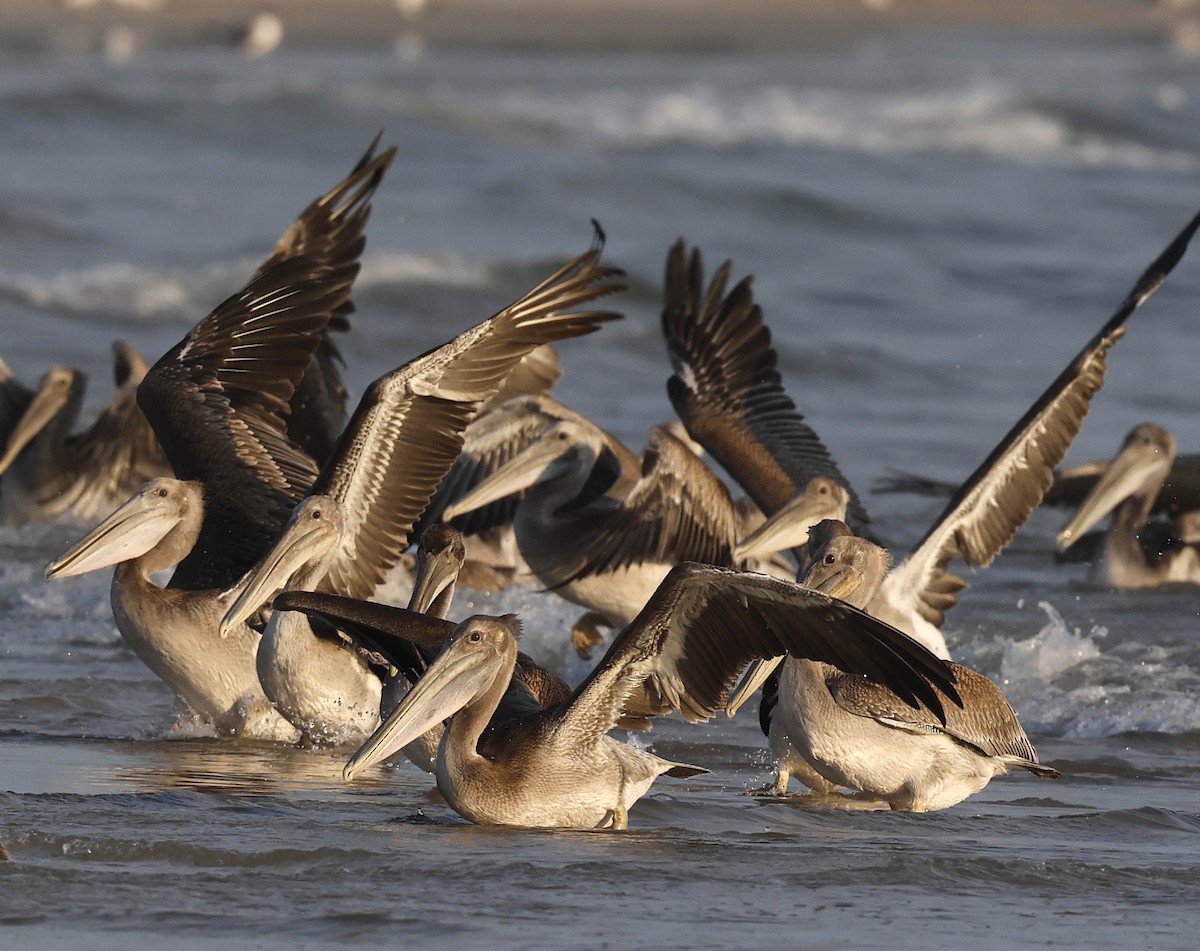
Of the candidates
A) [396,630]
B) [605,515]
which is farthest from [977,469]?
[396,630]

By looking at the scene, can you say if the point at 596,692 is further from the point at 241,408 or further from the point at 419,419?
the point at 241,408

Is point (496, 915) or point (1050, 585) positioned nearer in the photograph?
point (496, 915)

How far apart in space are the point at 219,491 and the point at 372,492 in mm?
564

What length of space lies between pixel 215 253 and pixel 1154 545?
439 inches

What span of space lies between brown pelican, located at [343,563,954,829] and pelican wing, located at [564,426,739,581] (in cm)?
280

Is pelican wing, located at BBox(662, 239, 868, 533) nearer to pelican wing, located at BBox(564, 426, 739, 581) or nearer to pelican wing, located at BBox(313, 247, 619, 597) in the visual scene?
pelican wing, located at BBox(564, 426, 739, 581)

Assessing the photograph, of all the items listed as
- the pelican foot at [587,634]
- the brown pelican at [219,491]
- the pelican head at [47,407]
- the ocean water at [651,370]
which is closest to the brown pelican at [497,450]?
the ocean water at [651,370]

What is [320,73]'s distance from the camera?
3994 centimetres

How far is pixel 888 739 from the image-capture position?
6367 millimetres

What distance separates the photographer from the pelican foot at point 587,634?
9.23m

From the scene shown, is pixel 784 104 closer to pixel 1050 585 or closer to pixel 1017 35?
pixel 1017 35

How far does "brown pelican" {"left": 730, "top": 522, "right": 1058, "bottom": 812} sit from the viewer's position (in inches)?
250

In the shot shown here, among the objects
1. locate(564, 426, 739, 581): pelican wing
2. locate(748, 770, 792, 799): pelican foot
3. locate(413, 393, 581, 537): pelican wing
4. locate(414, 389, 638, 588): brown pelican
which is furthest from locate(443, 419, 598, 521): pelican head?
locate(748, 770, 792, 799): pelican foot

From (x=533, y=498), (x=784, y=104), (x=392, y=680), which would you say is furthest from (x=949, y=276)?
(x=784, y=104)
